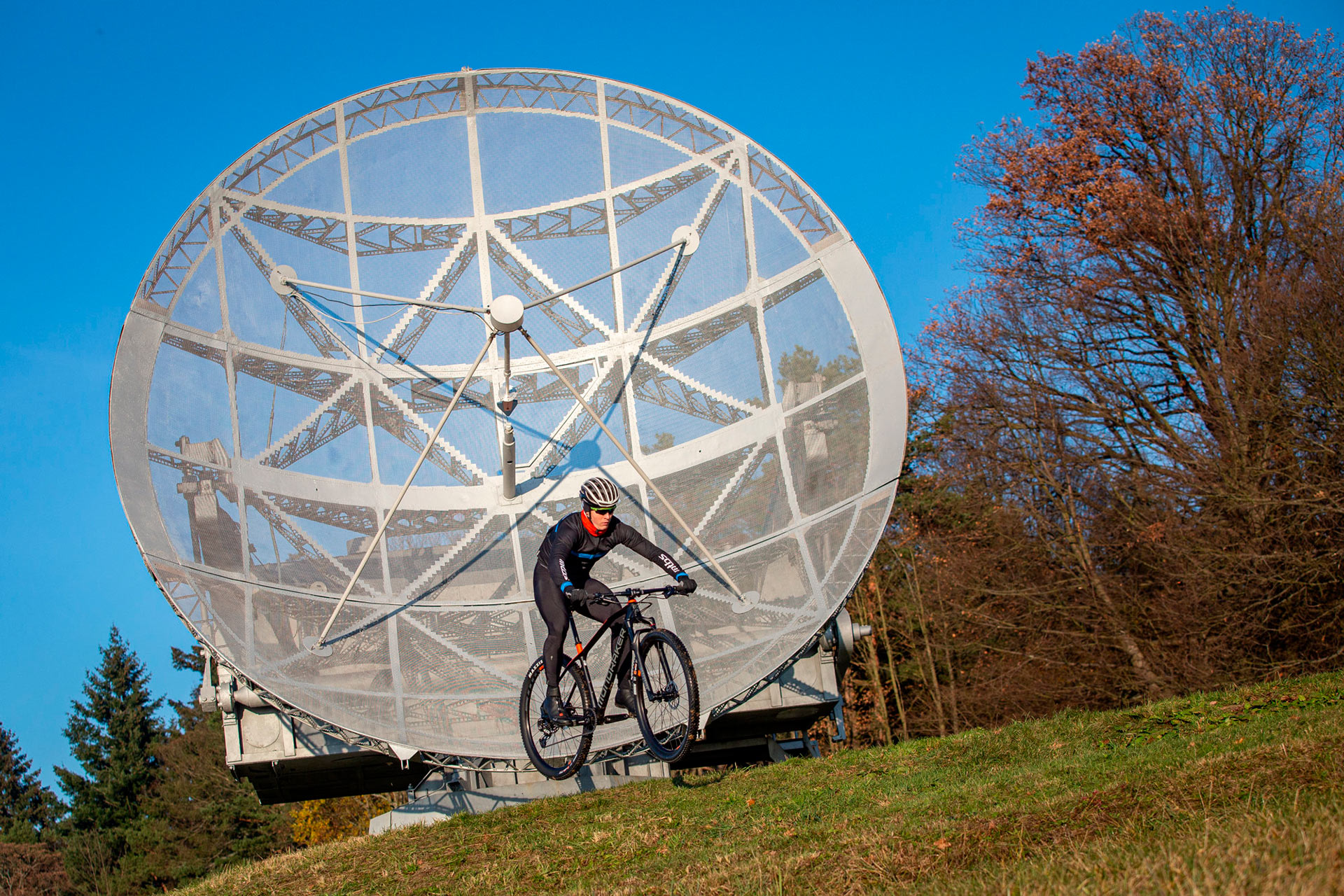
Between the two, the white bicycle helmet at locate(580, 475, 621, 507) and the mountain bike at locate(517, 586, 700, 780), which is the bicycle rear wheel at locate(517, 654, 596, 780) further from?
the white bicycle helmet at locate(580, 475, 621, 507)

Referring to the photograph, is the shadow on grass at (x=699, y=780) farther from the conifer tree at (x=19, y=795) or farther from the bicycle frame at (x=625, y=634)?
the conifer tree at (x=19, y=795)

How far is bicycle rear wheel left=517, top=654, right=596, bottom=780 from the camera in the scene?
904 cm

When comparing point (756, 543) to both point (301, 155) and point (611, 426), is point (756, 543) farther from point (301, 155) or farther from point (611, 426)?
point (301, 155)

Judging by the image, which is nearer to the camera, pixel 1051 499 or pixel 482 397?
pixel 482 397

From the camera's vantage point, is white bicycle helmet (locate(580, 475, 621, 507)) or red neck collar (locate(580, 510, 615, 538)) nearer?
white bicycle helmet (locate(580, 475, 621, 507))

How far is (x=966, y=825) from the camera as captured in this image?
673 centimetres

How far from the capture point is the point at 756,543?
1202 centimetres

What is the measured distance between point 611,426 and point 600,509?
12.5 ft

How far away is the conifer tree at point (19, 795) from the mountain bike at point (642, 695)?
61.8m

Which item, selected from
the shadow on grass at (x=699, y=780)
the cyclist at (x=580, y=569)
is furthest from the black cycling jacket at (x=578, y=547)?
the shadow on grass at (x=699, y=780)

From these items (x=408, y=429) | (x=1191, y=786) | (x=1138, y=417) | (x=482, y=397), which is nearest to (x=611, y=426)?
(x=482, y=397)

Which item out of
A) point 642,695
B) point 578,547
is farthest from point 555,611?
point 642,695

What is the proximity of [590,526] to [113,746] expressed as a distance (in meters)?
54.1

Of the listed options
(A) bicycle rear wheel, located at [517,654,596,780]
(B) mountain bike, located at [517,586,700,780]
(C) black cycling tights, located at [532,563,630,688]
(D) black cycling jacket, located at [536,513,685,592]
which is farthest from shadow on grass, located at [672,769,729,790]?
(D) black cycling jacket, located at [536,513,685,592]
